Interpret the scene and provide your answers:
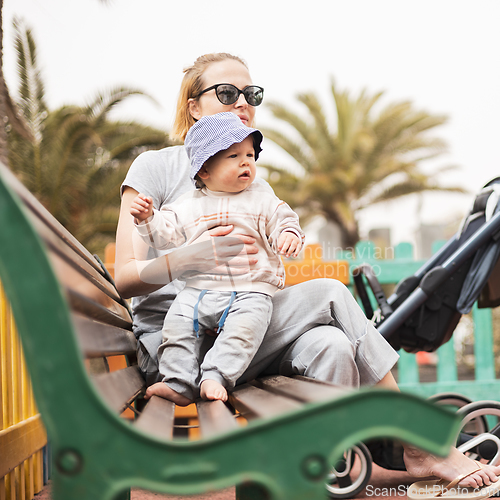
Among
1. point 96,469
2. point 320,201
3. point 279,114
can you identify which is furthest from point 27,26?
point 96,469

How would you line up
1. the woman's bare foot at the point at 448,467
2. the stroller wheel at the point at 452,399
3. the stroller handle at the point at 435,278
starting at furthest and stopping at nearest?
the stroller wheel at the point at 452,399 < the stroller handle at the point at 435,278 < the woman's bare foot at the point at 448,467

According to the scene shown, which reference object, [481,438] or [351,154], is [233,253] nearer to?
[481,438]

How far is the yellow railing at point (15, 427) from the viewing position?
2213mm

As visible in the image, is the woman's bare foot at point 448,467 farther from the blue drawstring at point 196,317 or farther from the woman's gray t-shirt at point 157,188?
the woman's gray t-shirt at point 157,188

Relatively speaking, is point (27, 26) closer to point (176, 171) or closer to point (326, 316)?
point (176, 171)

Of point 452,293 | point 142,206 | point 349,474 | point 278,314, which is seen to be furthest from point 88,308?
point 452,293

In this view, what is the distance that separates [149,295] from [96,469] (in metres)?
1.35

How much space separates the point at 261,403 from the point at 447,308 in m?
2.11

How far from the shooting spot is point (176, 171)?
2.24 metres

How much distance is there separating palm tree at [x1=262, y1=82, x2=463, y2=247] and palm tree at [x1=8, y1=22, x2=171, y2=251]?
4280 mm

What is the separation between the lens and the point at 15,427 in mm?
2322

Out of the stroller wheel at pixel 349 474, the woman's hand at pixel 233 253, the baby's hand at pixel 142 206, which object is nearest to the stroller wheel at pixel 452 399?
the stroller wheel at pixel 349 474

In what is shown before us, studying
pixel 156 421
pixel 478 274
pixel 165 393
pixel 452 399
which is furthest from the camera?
pixel 452 399

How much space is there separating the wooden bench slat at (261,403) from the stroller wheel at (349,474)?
1465 millimetres
